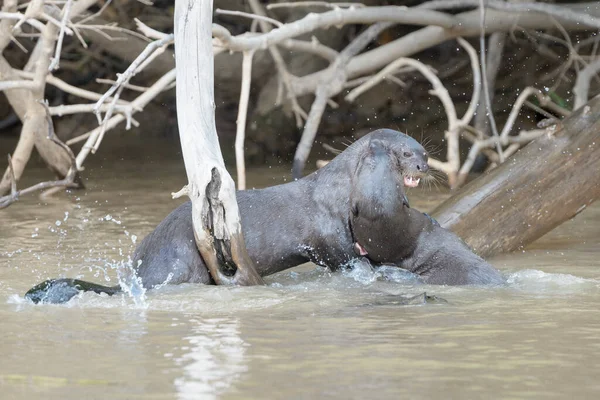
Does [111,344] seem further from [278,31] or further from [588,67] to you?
[588,67]

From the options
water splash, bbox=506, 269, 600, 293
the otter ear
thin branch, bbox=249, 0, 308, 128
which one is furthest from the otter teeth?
thin branch, bbox=249, 0, 308, 128

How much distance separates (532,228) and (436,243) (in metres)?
0.88

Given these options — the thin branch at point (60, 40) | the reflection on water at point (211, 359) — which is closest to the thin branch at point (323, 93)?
the thin branch at point (60, 40)

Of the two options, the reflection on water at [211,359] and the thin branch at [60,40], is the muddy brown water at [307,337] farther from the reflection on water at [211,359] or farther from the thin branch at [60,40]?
the thin branch at [60,40]

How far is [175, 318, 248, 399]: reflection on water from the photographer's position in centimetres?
296

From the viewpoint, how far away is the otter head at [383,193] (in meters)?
4.48

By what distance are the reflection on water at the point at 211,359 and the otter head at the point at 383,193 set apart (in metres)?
0.89

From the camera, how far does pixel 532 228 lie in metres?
5.34

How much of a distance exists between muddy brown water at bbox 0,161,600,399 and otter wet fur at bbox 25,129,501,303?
104 millimetres

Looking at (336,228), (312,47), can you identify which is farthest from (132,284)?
(312,47)

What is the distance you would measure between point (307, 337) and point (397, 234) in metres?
1.11

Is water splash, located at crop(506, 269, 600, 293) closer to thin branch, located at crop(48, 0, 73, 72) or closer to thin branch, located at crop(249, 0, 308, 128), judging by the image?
thin branch, located at crop(48, 0, 73, 72)

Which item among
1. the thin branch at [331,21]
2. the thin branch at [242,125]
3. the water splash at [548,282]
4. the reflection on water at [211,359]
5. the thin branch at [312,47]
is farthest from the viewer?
the thin branch at [312,47]

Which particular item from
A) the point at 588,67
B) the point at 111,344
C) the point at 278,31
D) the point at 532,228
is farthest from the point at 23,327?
the point at 588,67
